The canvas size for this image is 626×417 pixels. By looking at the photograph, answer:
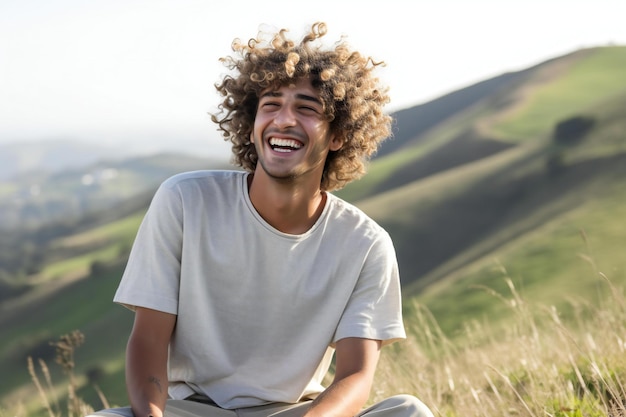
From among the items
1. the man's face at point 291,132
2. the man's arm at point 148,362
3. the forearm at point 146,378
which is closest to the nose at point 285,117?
the man's face at point 291,132

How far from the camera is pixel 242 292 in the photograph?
3.85m

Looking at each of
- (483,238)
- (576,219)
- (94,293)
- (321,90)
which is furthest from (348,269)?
(94,293)

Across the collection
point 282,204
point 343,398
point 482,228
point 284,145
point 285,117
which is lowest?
point 482,228

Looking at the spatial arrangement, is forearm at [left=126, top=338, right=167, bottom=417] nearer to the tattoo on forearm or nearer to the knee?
the tattoo on forearm

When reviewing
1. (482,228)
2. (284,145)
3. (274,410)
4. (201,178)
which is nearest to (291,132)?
(284,145)

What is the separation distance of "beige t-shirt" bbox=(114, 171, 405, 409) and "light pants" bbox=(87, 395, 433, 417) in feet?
0.14

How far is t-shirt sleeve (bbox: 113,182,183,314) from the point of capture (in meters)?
3.70

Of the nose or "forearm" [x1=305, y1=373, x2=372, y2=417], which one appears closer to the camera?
"forearm" [x1=305, y1=373, x2=372, y2=417]

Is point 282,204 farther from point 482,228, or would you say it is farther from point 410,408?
point 482,228

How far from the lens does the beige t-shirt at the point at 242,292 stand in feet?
12.4

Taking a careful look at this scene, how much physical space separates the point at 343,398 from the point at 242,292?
631mm

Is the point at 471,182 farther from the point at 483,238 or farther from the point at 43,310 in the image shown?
the point at 43,310

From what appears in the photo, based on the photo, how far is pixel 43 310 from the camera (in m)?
61.2

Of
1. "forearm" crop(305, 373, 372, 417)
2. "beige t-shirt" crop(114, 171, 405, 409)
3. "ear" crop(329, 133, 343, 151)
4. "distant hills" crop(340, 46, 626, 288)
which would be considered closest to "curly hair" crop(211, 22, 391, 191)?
"ear" crop(329, 133, 343, 151)
